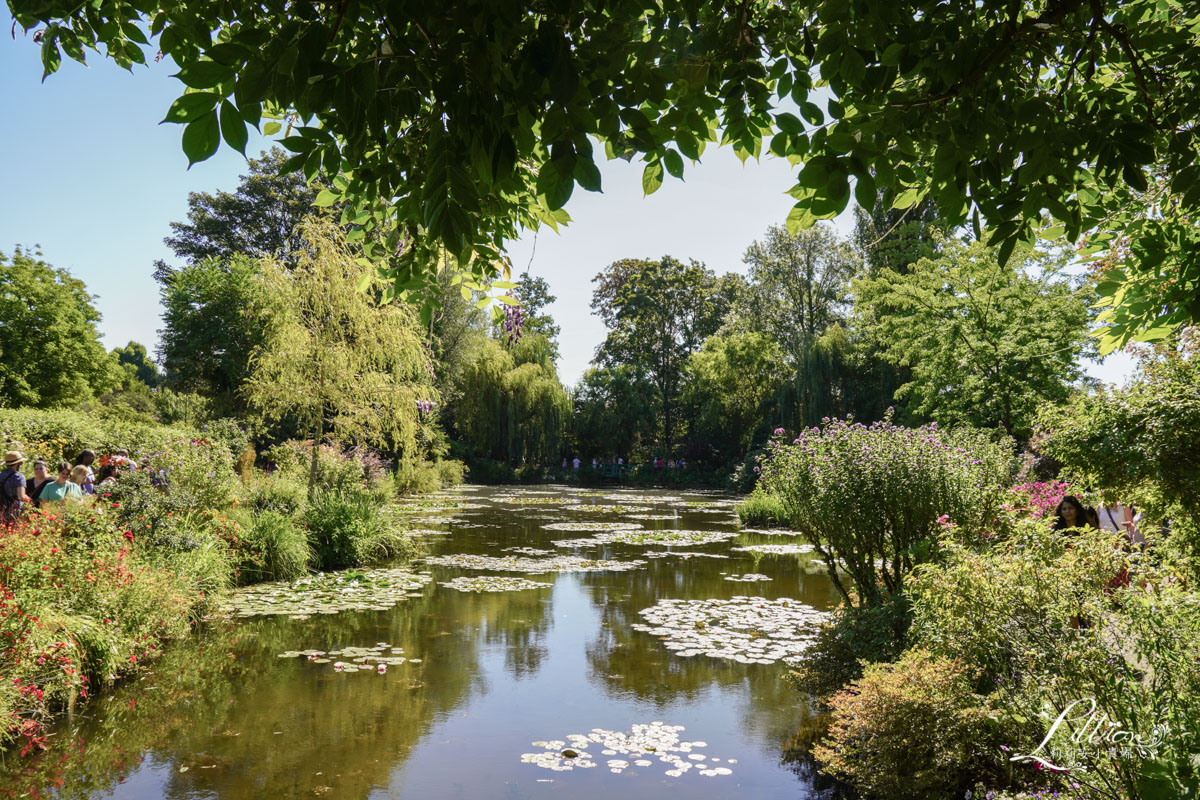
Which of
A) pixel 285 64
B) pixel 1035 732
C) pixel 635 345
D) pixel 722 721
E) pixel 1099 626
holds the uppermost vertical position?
pixel 635 345

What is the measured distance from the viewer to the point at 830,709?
5.34 metres

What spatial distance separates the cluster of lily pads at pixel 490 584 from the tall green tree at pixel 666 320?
3205cm

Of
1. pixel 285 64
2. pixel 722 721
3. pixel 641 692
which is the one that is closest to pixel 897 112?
pixel 285 64

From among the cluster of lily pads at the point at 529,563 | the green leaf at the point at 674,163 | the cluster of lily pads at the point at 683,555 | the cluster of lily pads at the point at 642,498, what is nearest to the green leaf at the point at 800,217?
the green leaf at the point at 674,163

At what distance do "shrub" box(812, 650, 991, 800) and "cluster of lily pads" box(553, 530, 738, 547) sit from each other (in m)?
10.3

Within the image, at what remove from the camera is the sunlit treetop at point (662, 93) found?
158 cm

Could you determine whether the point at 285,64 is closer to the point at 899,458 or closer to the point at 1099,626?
the point at 1099,626

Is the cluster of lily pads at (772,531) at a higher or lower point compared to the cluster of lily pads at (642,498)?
lower

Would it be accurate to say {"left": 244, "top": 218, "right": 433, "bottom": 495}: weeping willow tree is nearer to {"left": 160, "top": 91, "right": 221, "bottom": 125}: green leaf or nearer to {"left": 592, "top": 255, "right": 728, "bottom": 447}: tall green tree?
{"left": 160, "top": 91, "right": 221, "bottom": 125}: green leaf

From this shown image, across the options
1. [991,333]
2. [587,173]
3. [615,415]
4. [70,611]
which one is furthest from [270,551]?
[615,415]

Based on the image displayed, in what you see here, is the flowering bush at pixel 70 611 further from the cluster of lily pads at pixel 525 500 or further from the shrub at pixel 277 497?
the cluster of lily pads at pixel 525 500

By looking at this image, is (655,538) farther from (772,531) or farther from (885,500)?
(885,500)

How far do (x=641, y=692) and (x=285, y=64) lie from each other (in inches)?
220

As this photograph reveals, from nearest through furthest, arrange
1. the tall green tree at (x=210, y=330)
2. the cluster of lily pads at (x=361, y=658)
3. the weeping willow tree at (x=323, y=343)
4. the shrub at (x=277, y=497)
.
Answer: the cluster of lily pads at (x=361, y=658) < the shrub at (x=277, y=497) < the weeping willow tree at (x=323, y=343) < the tall green tree at (x=210, y=330)
